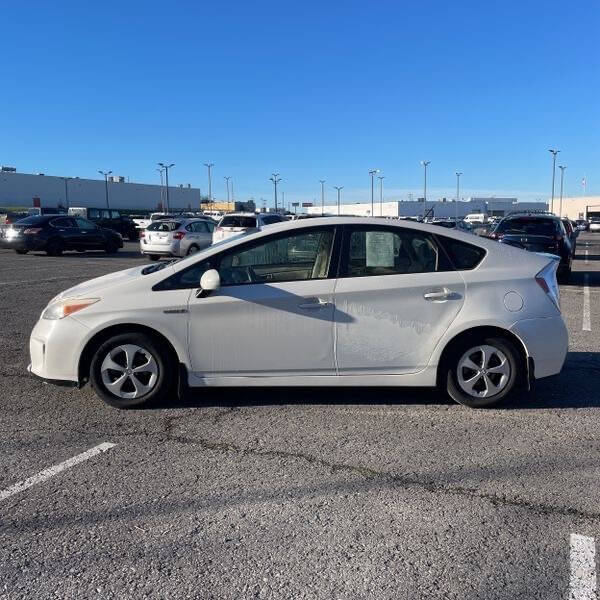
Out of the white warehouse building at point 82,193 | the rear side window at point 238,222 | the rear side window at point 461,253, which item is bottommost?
the rear side window at point 461,253

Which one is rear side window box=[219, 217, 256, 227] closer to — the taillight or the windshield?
the windshield

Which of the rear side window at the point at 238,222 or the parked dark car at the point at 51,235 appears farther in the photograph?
the parked dark car at the point at 51,235

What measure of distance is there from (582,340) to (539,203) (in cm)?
15237

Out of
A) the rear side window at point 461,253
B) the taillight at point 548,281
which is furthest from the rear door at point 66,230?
the taillight at point 548,281

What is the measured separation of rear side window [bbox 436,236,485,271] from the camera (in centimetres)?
521

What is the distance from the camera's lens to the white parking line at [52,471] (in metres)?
3.72

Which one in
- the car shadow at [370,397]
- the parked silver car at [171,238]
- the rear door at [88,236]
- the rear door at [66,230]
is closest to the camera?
the car shadow at [370,397]

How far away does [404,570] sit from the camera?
115 inches

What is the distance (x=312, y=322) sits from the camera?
5.01 metres

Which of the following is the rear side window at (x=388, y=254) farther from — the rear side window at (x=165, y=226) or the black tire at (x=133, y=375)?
the rear side window at (x=165, y=226)

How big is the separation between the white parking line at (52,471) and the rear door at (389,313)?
1928mm

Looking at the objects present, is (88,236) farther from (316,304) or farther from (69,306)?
(316,304)

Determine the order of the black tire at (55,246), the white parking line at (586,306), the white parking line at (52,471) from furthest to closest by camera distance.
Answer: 1. the black tire at (55,246)
2. the white parking line at (586,306)
3. the white parking line at (52,471)

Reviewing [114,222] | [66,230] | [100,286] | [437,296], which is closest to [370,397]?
[437,296]
